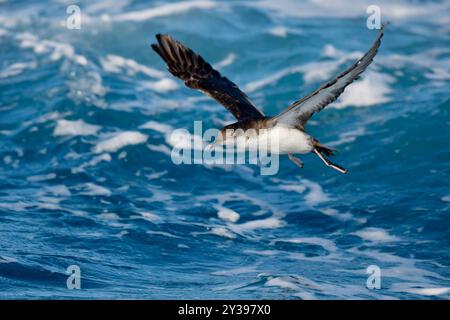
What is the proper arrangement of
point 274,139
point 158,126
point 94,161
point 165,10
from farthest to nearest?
1. point 165,10
2. point 158,126
3. point 94,161
4. point 274,139

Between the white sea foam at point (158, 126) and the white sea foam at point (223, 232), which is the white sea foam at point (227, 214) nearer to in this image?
the white sea foam at point (223, 232)

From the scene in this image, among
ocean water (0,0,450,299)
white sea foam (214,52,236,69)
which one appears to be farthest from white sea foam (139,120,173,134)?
white sea foam (214,52,236,69)

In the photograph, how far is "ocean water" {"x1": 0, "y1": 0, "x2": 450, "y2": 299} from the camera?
13.2 meters

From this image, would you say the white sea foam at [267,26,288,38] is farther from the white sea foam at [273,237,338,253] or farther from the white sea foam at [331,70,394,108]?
the white sea foam at [273,237,338,253]

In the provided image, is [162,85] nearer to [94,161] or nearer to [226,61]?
[226,61]

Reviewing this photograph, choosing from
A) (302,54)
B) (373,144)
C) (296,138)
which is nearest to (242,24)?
(302,54)

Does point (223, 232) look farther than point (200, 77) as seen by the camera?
Yes

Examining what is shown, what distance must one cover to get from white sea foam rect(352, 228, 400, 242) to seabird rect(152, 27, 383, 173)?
12.5 feet

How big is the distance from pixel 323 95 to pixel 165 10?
59.3 feet

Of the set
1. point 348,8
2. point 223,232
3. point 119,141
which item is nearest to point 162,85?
point 119,141

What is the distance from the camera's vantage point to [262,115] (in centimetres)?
1158

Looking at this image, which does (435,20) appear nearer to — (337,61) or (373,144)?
(337,61)
